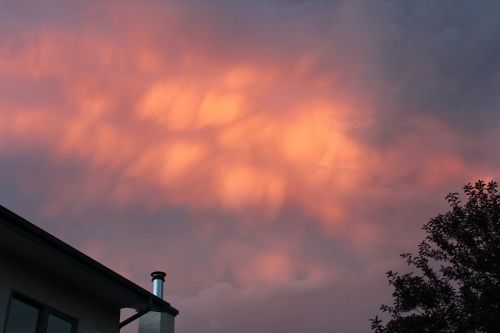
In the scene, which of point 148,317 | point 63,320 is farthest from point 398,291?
point 63,320

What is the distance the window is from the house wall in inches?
5.2

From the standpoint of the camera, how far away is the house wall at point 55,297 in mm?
11461

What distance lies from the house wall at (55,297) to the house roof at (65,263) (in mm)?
163

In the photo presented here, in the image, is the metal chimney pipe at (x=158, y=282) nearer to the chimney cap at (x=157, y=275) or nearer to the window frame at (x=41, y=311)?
the chimney cap at (x=157, y=275)

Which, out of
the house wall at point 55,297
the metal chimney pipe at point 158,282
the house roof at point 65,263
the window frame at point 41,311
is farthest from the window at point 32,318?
the metal chimney pipe at point 158,282

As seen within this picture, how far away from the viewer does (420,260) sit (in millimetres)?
18359

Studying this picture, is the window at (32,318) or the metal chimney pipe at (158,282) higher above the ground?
the metal chimney pipe at (158,282)

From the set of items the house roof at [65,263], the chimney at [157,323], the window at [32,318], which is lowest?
the window at [32,318]

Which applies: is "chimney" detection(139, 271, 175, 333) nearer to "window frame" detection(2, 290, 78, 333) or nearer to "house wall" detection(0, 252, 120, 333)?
"house wall" detection(0, 252, 120, 333)

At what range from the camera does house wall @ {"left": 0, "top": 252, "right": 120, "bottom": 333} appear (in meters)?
11.5

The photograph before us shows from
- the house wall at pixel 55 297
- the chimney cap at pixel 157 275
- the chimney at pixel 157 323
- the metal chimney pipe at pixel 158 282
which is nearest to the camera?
the house wall at pixel 55 297

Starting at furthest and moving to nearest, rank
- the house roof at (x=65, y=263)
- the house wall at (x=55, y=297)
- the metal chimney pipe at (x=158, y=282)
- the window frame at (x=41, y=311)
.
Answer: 1. the metal chimney pipe at (x=158, y=282)
2. the window frame at (x=41, y=311)
3. the house wall at (x=55, y=297)
4. the house roof at (x=65, y=263)

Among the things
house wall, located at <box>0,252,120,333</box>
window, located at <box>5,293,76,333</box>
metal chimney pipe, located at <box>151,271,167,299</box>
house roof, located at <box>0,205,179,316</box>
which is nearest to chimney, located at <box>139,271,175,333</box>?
metal chimney pipe, located at <box>151,271,167,299</box>

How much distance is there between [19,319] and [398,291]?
35.9 feet
